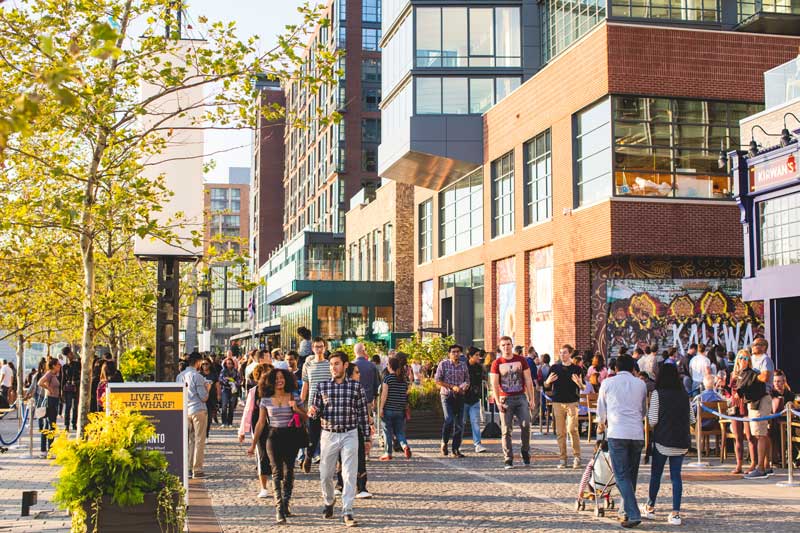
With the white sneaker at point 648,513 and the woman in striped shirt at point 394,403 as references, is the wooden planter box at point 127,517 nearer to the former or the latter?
the white sneaker at point 648,513

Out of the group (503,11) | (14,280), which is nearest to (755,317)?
(503,11)

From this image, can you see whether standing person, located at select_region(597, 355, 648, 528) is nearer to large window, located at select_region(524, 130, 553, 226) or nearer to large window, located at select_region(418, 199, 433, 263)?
large window, located at select_region(524, 130, 553, 226)

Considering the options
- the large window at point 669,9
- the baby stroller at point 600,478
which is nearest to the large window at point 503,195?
the large window at point 669,9

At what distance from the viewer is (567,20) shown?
37469mm

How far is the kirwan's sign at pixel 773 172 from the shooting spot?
21.9m

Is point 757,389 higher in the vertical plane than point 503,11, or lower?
lower

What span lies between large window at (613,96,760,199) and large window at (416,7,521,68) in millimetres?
12076

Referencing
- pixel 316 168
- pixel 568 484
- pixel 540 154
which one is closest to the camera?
pixel 568 484

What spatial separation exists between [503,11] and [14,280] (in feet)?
89.6

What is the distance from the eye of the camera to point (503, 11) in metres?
39.8

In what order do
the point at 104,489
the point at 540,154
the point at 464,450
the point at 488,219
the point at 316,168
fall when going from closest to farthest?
the point at 104,489 < the point at 464,450 < the point at 540,154 < the point at 488,219 < the point at 316,168

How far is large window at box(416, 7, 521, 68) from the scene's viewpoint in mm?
40000

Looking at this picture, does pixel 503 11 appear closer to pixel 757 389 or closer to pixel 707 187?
pixel 707 187

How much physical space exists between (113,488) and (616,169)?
2241 centimetres
